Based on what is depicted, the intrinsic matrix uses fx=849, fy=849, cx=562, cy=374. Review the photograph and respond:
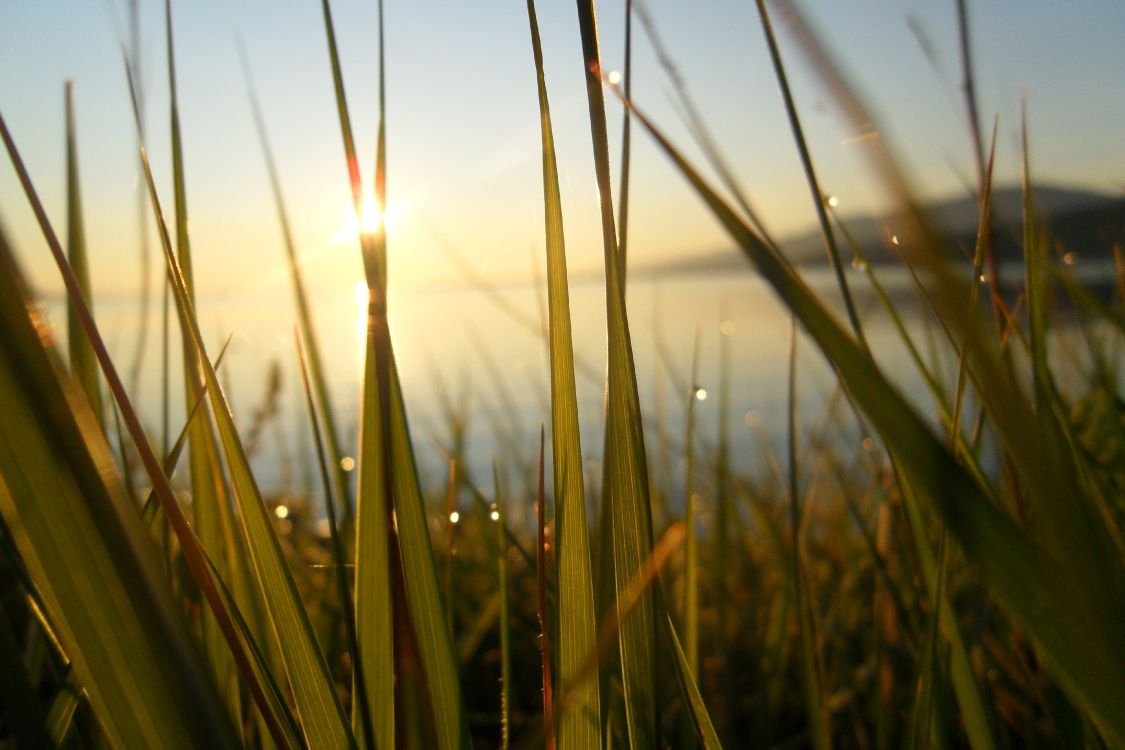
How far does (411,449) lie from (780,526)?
1114 millimetres

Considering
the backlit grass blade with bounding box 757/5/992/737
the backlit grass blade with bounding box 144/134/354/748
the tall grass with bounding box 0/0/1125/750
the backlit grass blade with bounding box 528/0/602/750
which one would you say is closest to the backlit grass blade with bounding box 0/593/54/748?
the tall grass with bounding box 0/0/1125/750

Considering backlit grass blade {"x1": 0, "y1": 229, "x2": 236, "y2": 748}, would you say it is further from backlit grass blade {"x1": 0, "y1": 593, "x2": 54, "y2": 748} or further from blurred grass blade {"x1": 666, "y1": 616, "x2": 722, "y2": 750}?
blurred grass blade {"x1": 666, "y1": 616, "x2": 722, "y2": 750}

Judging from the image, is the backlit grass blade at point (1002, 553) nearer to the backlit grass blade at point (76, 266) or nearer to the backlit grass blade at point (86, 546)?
the backlit grass blade at point (86, 546)

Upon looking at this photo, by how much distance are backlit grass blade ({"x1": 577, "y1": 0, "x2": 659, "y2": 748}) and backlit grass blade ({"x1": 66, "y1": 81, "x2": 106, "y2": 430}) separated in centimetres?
35

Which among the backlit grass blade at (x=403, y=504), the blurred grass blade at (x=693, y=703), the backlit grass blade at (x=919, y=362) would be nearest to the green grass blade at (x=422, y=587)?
the backlit grass blade at (x=403, y=504)

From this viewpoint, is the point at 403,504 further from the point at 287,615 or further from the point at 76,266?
the point at 76,266

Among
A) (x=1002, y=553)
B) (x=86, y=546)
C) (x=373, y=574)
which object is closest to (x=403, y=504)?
(x=373, y=574)

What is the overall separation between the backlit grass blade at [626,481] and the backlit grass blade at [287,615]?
0.46 ft

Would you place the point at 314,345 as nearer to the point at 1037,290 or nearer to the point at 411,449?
the point at 411,449

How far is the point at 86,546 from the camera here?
26 centimetres

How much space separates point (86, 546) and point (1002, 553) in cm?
27

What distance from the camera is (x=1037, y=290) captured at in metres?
0.48

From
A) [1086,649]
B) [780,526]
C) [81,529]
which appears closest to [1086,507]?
[1086,649]

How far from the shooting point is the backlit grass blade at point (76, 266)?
531 mm
